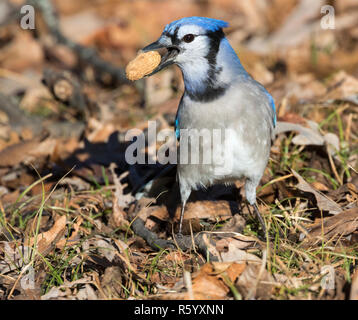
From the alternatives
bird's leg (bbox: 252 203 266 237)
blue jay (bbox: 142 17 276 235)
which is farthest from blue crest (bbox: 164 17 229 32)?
bird's leg (bbox: 252 203 266 237)

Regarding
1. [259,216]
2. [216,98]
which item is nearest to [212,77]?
[216,98]

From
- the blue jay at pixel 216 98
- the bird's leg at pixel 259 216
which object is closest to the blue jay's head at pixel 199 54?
the blue jay at pixel 216 98

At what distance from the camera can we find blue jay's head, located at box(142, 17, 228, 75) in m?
2.75

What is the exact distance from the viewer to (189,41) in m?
2.77

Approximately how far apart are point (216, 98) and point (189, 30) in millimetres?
400

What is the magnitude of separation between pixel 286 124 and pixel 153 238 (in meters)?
1.39

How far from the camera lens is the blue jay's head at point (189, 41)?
275 centimetres

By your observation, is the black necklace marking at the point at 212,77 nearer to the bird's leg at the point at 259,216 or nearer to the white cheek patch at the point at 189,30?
the white cheek patch at the point at 189,30

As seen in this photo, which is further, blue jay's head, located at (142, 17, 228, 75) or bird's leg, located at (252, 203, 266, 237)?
bird's leg, located at (252, 203, 266, 237)

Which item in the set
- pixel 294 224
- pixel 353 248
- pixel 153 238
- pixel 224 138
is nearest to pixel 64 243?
pixel 153 238

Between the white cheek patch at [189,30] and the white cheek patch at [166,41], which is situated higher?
the white cheek patch at [189,30]

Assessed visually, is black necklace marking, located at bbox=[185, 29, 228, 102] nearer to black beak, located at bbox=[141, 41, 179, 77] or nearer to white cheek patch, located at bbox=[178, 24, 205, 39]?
white cheek patch, located at bbox=[178, 24, 205, 39]

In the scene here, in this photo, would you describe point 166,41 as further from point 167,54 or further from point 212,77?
point 212,77
